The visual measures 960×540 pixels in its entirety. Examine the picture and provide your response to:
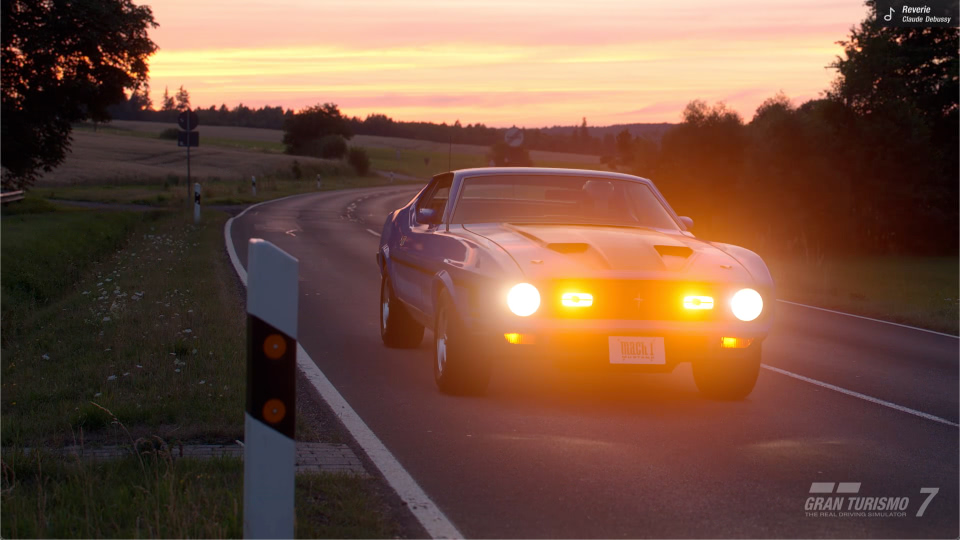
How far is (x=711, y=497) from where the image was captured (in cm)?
509

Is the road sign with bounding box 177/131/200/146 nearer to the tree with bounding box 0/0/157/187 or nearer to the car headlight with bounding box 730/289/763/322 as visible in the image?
the tree with bounding box 0/0/157/187

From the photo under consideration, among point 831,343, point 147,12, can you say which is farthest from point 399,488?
point 147,12

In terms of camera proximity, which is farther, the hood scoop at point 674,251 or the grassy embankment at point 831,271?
the grassy embankment at point 831,271

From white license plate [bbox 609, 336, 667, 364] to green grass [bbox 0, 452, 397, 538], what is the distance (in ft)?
6.71

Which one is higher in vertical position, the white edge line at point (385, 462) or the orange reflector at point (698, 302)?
the orange reflector at point (698, 302)

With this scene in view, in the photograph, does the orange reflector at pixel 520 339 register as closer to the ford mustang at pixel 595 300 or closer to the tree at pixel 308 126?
the ford mustang at pixel 595 300

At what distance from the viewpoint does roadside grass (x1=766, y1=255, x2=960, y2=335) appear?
15.1 metres

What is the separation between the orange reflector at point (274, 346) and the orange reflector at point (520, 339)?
10.7 ft

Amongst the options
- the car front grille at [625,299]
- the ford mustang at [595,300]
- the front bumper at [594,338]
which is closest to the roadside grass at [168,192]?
the ford mustang at [595,300]

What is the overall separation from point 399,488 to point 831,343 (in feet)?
24.5

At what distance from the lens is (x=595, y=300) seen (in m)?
6.59

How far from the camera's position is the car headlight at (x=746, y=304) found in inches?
267

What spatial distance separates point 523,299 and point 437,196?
3.37m

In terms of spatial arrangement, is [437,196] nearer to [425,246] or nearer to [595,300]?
[425,246]
